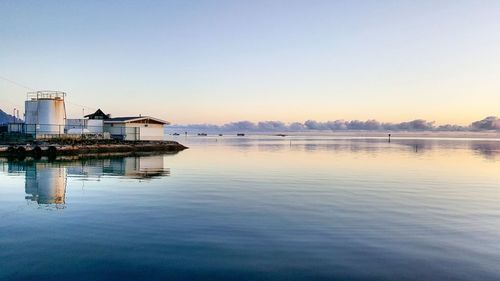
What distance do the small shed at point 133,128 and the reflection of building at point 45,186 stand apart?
41320 millimetres

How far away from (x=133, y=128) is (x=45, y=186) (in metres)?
53.9

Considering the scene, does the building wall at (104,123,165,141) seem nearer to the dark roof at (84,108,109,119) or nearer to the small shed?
the small shed

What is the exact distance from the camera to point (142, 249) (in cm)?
1309

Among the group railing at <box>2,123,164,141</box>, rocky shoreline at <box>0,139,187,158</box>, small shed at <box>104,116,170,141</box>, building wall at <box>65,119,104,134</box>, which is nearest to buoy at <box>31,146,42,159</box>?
rocky shoreline at <box>0,139,187,158</box>

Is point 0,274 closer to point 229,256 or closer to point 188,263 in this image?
point 188,263

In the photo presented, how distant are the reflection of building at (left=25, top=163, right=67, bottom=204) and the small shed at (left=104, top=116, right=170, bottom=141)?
136ft

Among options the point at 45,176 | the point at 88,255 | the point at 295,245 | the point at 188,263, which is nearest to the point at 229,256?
the point at 188,263

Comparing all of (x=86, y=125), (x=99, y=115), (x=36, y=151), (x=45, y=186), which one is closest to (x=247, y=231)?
(x=45, y=186)

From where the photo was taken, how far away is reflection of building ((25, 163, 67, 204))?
23.8 meters

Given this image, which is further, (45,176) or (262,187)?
(45,176)

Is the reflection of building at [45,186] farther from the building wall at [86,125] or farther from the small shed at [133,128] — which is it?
the small shed at [133,128]

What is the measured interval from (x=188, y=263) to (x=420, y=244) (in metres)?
8.67

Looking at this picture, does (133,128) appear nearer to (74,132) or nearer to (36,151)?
(74,132)

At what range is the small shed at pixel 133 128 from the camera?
8075 centimetres
